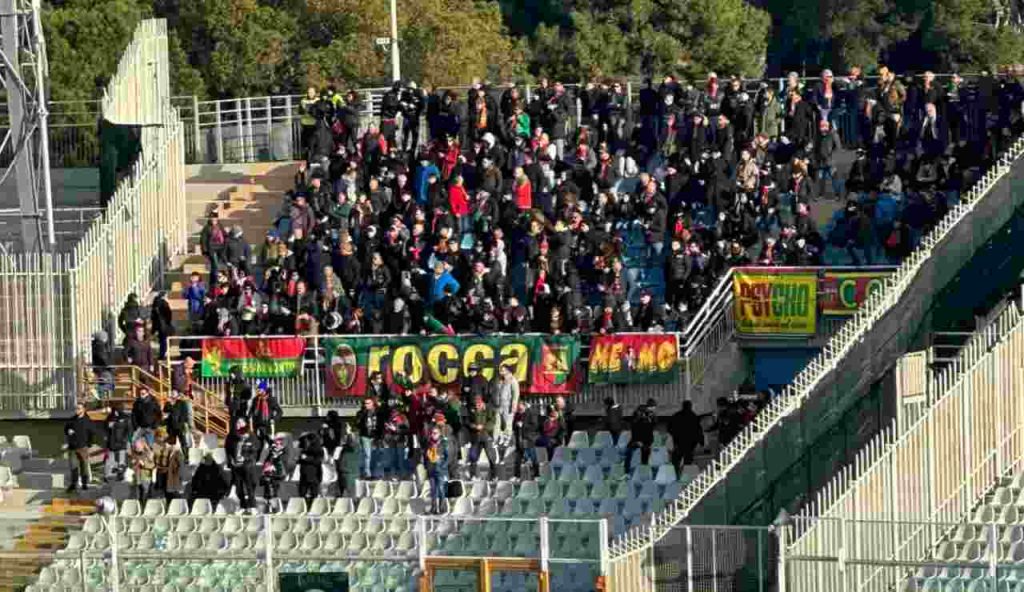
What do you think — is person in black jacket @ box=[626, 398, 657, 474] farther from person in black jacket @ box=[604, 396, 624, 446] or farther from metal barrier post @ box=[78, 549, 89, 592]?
metal barrier post @ box=[78, 549, 89, 592]

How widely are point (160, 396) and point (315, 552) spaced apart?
6.14 m

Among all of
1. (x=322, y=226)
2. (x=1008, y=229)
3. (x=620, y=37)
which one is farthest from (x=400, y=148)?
(x=620, y=37)

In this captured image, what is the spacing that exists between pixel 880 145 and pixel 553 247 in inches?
186

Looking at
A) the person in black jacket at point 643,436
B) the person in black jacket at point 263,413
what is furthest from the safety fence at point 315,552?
the person in black jacket at point 643,436

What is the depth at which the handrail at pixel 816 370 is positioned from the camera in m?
37.8

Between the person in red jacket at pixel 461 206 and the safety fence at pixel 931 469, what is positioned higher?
the person in red jacket at pixel 461 206

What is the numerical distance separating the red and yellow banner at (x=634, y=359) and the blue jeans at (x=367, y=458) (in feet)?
11.1

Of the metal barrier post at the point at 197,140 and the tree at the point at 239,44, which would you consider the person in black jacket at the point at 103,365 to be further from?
the tree at the point at 239,44

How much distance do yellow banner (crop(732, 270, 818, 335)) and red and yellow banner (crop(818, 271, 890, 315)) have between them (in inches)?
4.8

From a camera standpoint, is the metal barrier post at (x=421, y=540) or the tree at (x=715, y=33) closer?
the metal barrier post at (x=421, y=540)

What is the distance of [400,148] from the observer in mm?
48250

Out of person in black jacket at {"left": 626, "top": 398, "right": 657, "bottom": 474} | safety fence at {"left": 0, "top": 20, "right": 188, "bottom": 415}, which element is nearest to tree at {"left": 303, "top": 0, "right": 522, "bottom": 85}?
safety fence at {"left": 0, "top": 20, "right": 188, "bottom": 415}

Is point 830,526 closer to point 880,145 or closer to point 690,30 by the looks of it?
point 880,145

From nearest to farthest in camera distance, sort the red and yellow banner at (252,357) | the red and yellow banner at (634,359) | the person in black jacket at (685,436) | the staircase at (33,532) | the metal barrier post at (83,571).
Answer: the metal barrier post at (83,571), the staircase at (33,532), the person in black jacket at (685,436), the red and yellow banner at (634,359), the red and yellow banner at (252,357)
